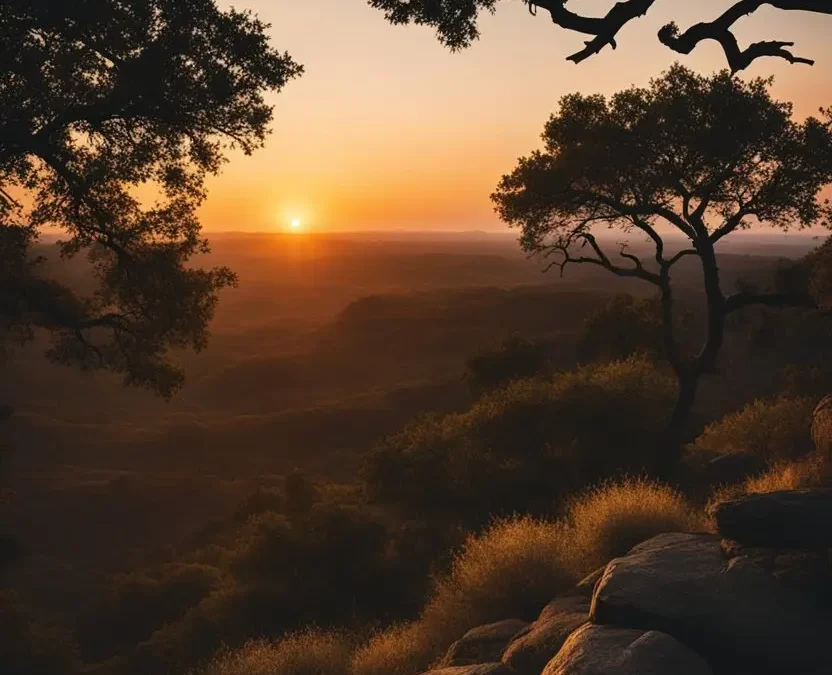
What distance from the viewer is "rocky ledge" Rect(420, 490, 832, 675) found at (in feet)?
20.6

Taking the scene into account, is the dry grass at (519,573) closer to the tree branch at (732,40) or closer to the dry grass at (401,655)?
the dry grass at (401,655)

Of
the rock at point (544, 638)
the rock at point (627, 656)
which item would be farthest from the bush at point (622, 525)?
the rock at point (627, 656)

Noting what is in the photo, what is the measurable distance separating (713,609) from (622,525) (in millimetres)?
4183

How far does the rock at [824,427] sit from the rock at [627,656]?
22.6ft

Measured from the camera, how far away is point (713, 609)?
6680 mm

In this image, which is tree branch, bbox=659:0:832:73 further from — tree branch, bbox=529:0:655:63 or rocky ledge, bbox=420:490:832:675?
rocky ledge, bbox=420:490:832:675

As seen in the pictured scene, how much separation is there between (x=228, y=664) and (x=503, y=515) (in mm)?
8630

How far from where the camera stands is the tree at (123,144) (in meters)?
11.6

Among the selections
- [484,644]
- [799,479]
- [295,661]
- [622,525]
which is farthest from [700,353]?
[295,661]

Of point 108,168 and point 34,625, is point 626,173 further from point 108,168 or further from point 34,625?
point 34,625

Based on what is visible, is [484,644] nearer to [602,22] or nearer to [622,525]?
[622,525]

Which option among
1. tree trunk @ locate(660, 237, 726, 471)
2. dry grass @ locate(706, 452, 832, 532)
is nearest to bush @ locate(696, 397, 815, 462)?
tree trunk @ locate(660, 237, 726, 471)

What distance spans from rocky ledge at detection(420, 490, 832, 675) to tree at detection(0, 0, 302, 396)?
410 inches

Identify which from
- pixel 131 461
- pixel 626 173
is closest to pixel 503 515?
pixel 626 173
